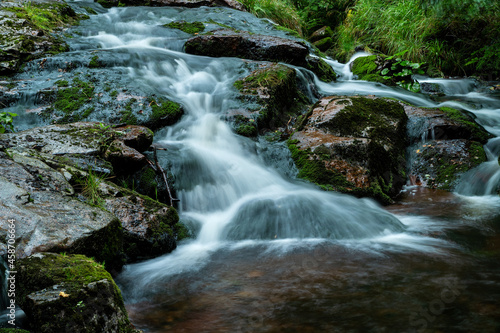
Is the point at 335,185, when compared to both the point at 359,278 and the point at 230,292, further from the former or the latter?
the point at 230,292

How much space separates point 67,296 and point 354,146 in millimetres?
4212

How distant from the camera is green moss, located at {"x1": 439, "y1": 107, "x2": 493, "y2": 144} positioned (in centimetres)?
584

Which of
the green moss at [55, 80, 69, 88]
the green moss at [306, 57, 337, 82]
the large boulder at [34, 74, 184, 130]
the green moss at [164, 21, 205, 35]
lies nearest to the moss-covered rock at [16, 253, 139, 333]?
the large boulder at [34, 74, 184, 130]

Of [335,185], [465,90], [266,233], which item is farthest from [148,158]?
[465,90]

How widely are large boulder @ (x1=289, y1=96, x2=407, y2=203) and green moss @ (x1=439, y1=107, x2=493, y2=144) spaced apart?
785mm

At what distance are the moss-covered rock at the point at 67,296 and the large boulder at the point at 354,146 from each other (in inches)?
138

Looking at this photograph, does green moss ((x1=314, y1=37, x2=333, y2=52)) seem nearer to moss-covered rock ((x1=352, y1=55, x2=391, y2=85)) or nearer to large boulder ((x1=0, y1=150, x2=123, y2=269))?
moss-covered rock ((x1=352, y1=55, x2=391, y2=85))

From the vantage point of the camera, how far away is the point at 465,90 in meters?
9.03

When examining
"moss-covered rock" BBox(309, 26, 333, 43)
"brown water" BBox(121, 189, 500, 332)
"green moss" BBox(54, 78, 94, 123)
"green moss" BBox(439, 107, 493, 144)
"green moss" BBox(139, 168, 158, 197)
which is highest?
"moss-covered rock" BBox(309, 26, 333, 43)

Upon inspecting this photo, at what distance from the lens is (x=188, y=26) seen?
998 centimetres

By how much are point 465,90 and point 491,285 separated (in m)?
8.04

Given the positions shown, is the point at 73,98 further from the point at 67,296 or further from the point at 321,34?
the point at 321,34

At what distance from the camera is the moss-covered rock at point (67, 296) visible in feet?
5.67

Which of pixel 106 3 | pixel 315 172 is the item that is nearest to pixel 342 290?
pixel 315 172
